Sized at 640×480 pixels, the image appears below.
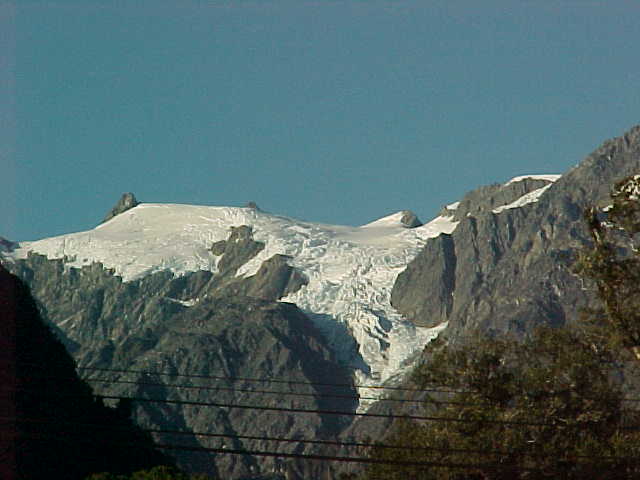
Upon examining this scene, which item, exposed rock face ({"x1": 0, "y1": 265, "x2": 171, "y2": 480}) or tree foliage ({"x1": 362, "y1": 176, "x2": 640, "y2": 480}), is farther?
exposed rock face ({"x1": 0, "y1": 265, "x2": 171, "y2": 480})

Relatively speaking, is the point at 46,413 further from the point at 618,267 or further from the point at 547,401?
the point at 618,267

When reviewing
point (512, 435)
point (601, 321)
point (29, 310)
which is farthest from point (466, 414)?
point (29, 310)

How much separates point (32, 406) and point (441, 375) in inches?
Answer: 918

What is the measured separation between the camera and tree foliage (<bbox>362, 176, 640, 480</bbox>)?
59875mm

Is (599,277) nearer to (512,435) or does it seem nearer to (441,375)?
(512,435)

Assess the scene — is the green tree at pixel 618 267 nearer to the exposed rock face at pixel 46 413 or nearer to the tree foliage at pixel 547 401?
the tree foliage at pixel 547 401

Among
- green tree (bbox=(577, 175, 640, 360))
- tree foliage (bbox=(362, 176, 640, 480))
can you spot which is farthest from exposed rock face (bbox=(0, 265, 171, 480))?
green tree (bbox=(577, 175, 640, 360))

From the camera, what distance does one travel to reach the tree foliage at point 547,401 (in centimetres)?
5988

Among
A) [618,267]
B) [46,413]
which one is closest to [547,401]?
[618,267]

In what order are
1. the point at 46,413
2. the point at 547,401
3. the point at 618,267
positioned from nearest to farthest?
1. the point at 618,267
2. the point at 547,401
3. the point at 46,413

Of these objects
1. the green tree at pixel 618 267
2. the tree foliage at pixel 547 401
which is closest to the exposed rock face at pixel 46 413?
the tree foliage at pixel 547 401

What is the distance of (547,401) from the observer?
66750mm

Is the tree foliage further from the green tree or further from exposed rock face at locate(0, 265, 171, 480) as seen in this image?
exposed rock face at locate(0, 265, 171, 480)

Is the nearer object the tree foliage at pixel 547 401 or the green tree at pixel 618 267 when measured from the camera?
the green tree at pixel 618 267
